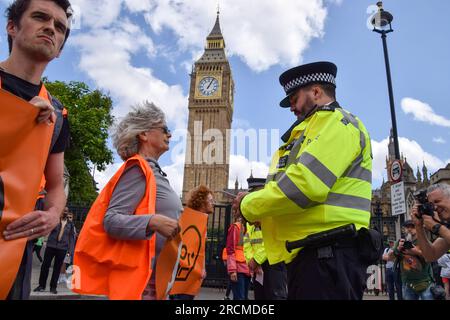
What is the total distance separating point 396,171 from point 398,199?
0.68 m

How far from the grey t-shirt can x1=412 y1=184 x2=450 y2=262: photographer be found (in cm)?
257

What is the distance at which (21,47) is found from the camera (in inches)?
72.5

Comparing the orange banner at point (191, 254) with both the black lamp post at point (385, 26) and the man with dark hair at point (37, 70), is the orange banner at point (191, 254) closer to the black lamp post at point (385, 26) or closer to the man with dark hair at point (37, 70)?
the man with dark hair at point (37, 70)

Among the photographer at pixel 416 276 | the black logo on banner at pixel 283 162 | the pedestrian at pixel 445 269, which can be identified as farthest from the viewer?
the photographer at pixel 416 276

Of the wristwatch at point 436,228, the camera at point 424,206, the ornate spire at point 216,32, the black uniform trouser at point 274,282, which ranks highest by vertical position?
the ornate spire at point 216,32

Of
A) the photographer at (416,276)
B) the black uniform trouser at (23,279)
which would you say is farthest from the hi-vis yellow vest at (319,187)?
the photographer at (416,276)

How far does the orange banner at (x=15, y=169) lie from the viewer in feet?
4.91

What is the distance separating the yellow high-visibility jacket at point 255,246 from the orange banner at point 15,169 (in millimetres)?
4071

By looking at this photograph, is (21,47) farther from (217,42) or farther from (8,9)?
(217,42)

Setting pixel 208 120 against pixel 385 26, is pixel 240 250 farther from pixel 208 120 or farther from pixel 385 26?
pixel 208 120

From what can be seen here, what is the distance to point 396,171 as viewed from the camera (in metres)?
9.30

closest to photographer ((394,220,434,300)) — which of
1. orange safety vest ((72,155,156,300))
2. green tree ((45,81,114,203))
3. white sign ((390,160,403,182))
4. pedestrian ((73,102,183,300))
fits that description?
white sign ((390,160,403,182))

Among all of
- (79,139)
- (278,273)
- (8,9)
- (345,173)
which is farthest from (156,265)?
(79,139)

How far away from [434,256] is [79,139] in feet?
93.7
